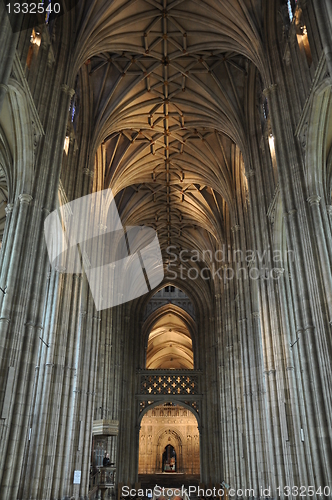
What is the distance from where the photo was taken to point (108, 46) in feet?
60.7

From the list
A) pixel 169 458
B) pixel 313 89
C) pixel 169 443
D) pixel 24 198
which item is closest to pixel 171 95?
pixel 313 89

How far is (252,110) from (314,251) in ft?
36.5

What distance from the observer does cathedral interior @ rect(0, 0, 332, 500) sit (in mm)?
11352

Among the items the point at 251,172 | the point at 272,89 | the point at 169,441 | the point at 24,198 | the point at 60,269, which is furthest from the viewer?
the point at 169,441

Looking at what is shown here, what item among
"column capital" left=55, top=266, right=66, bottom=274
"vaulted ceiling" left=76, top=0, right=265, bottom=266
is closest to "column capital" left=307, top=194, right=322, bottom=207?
"vaulted ceiling" left=76, top=0, right=265, bottom=266

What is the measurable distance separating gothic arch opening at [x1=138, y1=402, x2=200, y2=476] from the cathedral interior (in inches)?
481

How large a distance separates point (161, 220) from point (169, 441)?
24.8m

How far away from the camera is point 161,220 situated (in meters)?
34.2

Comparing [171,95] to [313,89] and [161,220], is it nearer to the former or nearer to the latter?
[313,89]

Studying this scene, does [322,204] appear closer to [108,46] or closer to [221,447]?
[108,46]

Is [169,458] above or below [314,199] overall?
below

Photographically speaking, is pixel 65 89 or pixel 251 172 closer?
pixel 65 89

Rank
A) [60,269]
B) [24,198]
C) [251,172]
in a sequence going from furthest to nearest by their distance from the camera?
1. [251,172]
2. [60,269]
3. [24,198]

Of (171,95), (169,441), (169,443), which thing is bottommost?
(169,443)
